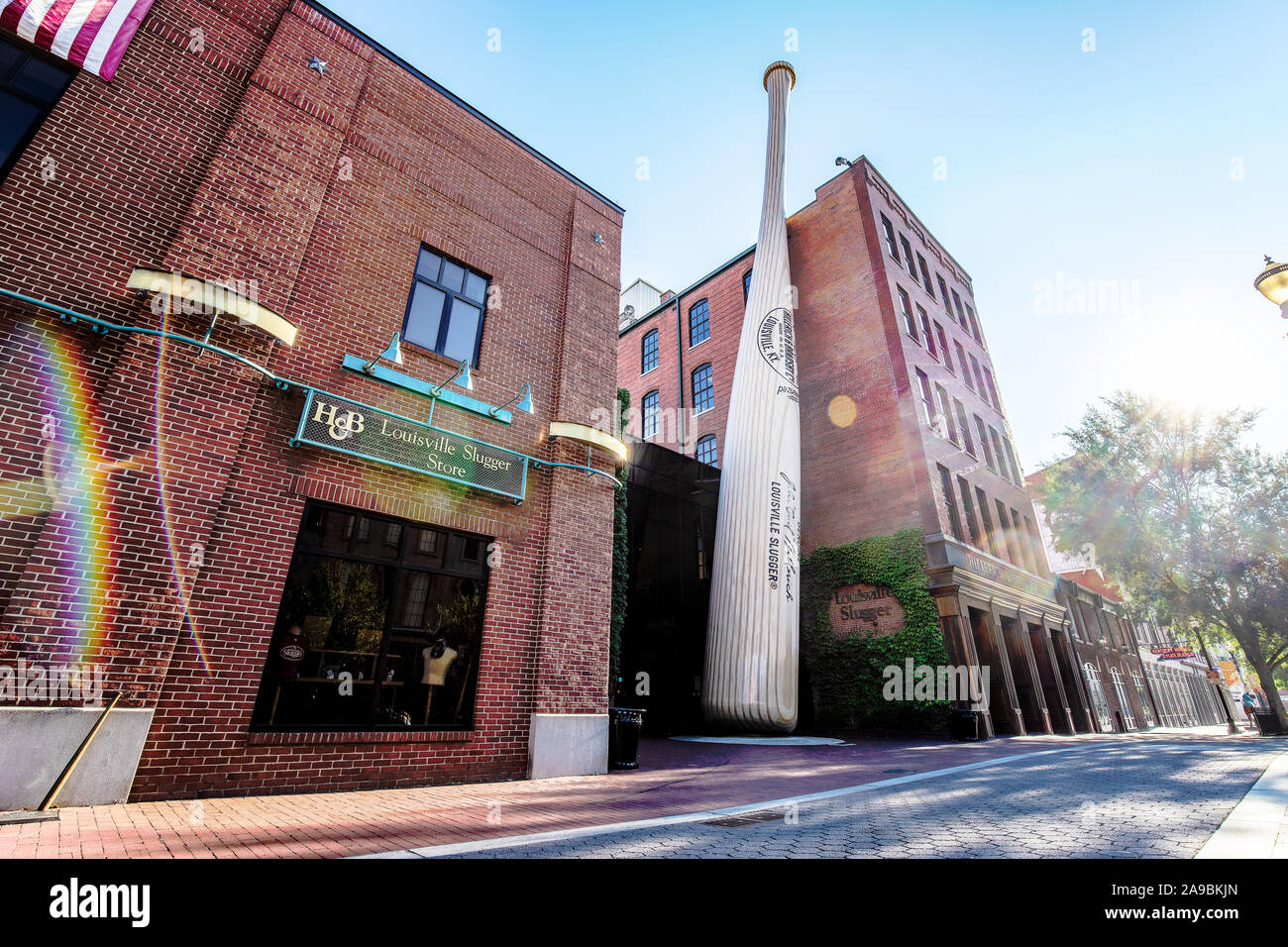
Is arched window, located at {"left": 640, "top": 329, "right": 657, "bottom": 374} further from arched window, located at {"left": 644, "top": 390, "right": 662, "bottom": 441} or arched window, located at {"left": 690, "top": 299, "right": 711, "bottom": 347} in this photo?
arched window, located at {"left": 690, "top": 299, "right": 711, "bottom": 347}

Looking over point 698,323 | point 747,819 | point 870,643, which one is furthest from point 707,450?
point 747,819

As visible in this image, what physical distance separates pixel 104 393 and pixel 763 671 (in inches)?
483

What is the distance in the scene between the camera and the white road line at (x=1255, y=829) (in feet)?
9.80

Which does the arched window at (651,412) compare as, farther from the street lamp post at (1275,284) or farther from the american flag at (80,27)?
the street lamp post at (1275,284)

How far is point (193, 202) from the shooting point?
6.41 meters

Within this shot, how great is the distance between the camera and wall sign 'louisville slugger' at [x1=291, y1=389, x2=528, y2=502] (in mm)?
6625

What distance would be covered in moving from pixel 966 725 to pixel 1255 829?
11.1 metres

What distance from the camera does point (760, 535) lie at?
13867 mm

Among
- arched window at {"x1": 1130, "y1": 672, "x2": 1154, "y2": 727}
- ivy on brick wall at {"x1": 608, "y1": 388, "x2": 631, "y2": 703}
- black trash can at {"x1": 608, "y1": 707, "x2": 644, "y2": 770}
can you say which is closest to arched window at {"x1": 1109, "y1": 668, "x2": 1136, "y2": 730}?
arched window at {"x1": 1130, "y1": 672, "x2": 1154, "y2": 727}

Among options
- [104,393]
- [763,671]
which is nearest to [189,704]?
[104,393]

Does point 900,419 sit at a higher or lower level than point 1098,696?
higher

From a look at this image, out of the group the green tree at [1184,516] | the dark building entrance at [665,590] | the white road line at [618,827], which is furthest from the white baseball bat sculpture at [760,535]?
the green tree at [1184,516]

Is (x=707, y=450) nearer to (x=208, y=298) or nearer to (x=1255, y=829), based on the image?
(x=208, y=298)
